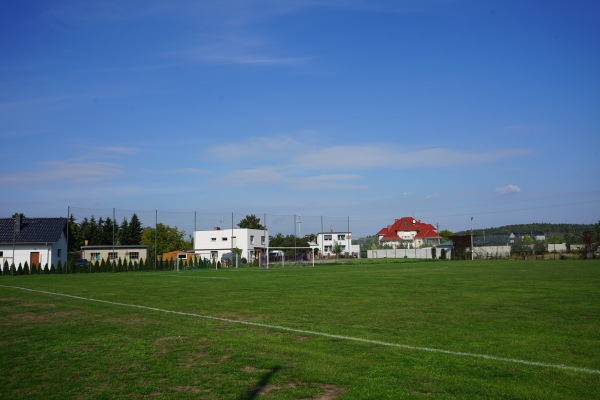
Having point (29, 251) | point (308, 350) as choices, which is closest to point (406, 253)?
point (29, 251)

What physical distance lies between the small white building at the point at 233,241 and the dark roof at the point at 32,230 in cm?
2123

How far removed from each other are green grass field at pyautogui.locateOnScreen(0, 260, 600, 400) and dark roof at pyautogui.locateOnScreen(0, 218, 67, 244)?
1572 inches

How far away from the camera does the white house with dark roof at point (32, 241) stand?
48.8 m

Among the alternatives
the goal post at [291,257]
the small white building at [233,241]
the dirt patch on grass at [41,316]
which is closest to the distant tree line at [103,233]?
the small white building at [233,241]

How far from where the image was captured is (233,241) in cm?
7225

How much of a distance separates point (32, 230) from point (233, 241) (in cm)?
2763

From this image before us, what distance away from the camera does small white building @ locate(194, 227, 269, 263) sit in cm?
7125

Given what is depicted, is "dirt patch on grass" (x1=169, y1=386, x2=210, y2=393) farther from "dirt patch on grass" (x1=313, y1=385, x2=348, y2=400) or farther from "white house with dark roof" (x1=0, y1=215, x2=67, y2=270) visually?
"white house with dark roof" (x1=0, y1=215, x2=67, y2=270)

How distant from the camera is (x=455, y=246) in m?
71.6

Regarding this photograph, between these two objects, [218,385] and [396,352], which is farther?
[396,352]

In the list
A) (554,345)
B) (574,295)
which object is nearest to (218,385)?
(554,345)

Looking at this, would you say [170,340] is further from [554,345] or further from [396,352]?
[554,345]

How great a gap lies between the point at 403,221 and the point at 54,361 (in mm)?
108627

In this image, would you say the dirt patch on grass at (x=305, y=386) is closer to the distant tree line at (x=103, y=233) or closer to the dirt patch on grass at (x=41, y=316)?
the dirt patch on grass at (x=41, y=316)
